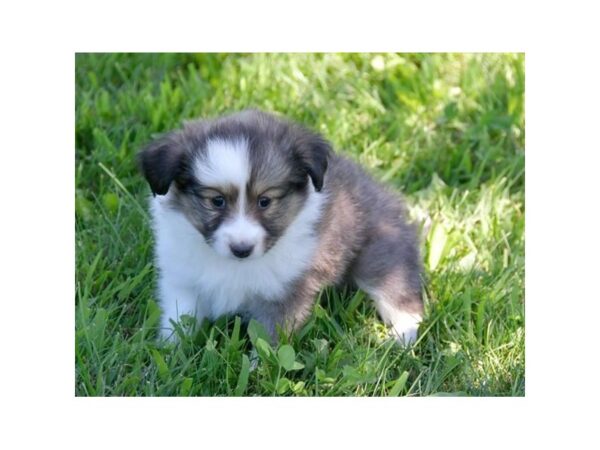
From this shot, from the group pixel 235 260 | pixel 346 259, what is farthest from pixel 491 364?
pixel 235 260

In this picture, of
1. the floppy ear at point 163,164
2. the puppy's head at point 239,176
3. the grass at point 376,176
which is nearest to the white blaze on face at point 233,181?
the puppy's head at point 239,176

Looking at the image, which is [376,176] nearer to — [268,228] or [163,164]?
[268,228]

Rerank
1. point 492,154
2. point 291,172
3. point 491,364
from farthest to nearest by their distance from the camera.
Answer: point 492,154 → point 491,364 → point 291,172

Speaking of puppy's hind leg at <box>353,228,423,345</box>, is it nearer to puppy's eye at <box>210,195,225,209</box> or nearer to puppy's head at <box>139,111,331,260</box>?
puppy's head at <box>139,111,331,260</box>

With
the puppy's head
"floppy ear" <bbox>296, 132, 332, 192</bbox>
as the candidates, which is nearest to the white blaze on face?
the puppy's head

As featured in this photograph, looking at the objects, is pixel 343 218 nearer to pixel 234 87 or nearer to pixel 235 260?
pixel 235 260

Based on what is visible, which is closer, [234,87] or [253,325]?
[253,325]
